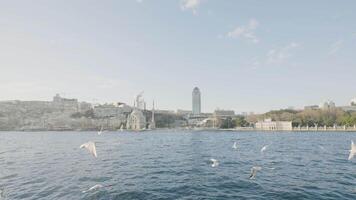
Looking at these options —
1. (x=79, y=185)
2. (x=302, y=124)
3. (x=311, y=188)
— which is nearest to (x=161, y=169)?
(x=79, y=185)

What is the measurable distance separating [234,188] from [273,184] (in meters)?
2.55

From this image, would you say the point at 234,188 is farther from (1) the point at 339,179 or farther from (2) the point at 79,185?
(2) the point at 79,185

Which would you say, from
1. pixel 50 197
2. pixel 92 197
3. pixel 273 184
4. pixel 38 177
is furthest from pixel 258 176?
pixel 38 177

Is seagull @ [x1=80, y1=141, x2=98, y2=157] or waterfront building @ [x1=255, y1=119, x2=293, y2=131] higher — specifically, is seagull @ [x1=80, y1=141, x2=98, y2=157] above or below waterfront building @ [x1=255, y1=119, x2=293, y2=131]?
above

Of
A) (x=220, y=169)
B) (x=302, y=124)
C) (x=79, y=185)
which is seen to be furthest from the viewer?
(x=302, y=124)

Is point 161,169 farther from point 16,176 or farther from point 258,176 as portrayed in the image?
point 16,176

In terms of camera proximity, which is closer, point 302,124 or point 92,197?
point 92,197

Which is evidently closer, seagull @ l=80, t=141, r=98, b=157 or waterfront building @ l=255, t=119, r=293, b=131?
seagull @ l=80, t=141, r=98, b=157

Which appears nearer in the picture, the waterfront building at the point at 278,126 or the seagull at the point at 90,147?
the seagull at the point at 90,147

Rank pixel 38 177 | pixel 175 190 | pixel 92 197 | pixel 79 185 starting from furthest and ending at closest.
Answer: pixel 38 177 < pixel 79 185 < pixel 175 190 < pixel 92 197

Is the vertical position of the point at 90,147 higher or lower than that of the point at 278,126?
higher

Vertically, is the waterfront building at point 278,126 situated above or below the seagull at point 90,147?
below

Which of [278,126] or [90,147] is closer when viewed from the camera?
[90,147]

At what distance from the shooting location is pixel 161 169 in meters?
25.6
